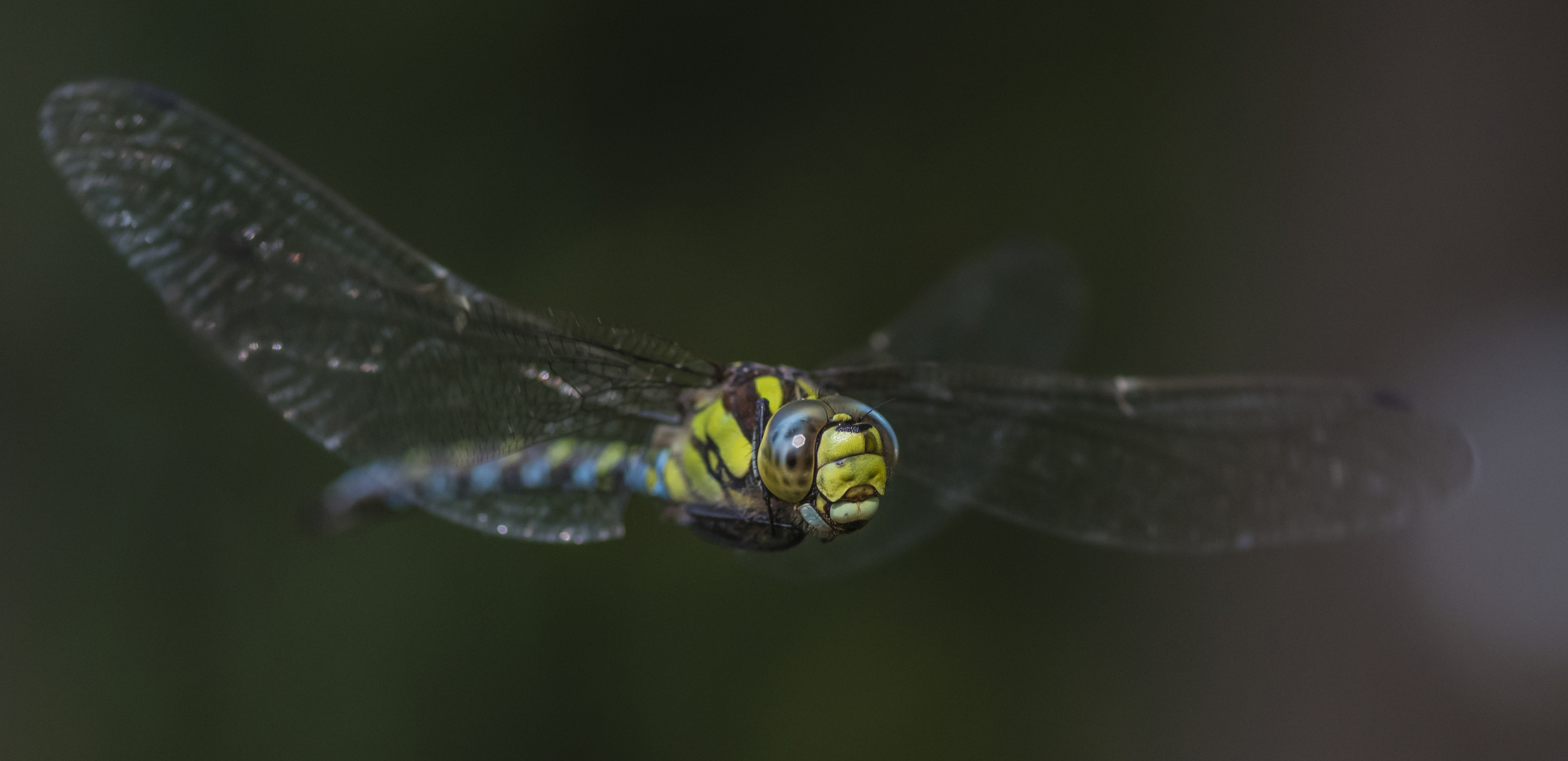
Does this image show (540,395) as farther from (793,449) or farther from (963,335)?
(963,335)

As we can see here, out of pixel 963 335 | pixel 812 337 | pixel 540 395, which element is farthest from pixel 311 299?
pixel 812 337

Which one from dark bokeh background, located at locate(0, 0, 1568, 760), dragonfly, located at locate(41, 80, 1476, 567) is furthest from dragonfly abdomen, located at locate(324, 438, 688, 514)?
dark bokeh background, located at locate(0, 0, 1568, 760)

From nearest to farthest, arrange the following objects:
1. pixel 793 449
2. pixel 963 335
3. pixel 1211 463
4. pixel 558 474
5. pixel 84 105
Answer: pixel 793 449 < pixel 84 105 < pixel 558 474 < pixel 1211 463 < pixel 963 335

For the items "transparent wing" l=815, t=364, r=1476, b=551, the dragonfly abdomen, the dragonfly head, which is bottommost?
"transparent wing" l=815, t=364, r=1476, b=551

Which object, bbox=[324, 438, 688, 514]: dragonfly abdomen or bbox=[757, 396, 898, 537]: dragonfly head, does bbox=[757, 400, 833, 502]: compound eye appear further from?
bbox=[324, 438, 688, 514]: dragonfly abdomen

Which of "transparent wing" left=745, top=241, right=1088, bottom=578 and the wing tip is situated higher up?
the wing tip

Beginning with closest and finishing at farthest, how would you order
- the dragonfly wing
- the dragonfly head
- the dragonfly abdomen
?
the dragonfly head → the dragonfly abdomen → the dragonfly wing

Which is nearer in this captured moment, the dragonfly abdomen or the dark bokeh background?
the dragonfly abdomen

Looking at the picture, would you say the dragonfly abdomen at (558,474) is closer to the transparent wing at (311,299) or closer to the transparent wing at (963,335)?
the transparent wing at (311,299)
